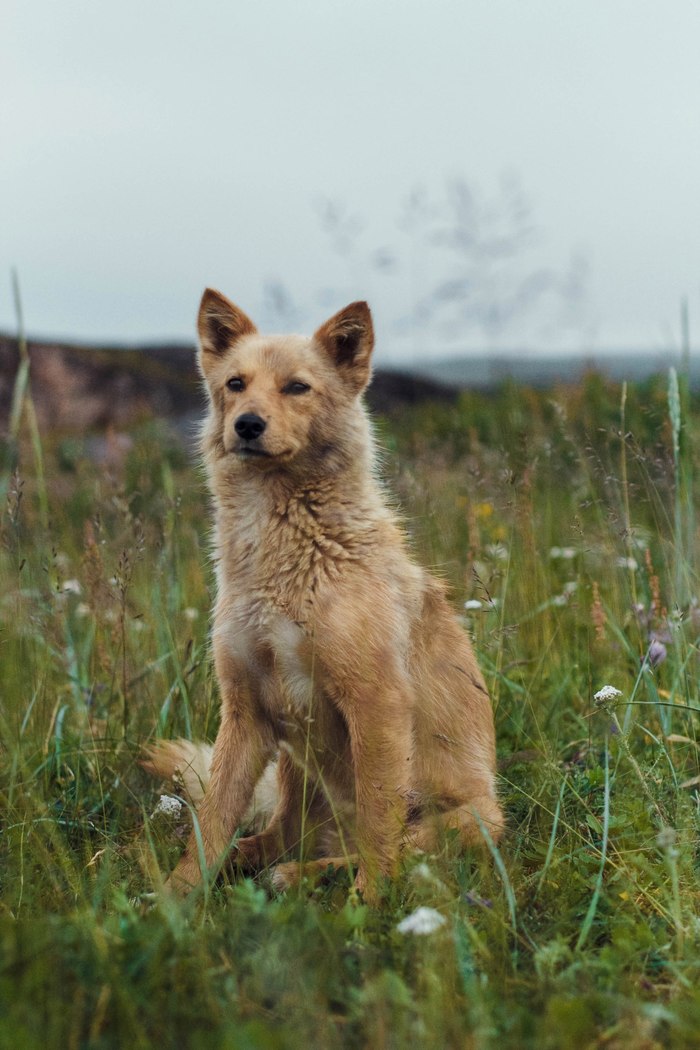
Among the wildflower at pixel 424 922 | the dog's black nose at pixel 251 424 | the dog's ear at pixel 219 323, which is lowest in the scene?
the wildflower at pixel 424 922

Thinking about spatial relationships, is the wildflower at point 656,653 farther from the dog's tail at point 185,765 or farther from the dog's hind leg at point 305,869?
the dog's tail at point 185,765

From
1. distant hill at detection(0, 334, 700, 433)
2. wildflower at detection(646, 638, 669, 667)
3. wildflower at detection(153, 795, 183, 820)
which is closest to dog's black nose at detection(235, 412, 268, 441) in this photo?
wildflower at detection(153, 795, 183, 820)

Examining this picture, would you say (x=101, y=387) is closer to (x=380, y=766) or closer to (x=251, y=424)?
(x=251, y=424)

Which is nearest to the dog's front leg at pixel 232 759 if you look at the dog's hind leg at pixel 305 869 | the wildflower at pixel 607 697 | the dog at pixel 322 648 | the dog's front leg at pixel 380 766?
the dog at pixel 322 648

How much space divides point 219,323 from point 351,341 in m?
0.48

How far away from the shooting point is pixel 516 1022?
6.15 feet

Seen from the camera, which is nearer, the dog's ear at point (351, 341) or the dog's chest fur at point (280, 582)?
the dog's chest fur at point (280, 582)

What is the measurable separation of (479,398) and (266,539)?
9261 millimetres

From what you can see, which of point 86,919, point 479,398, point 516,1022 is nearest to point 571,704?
point 516,1022

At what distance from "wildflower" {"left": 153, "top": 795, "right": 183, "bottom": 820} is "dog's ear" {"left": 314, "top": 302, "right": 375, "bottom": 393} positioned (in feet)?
4.78

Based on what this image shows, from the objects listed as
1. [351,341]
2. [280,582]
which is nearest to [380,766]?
[280,582]

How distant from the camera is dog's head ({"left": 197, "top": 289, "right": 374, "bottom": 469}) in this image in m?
3.00

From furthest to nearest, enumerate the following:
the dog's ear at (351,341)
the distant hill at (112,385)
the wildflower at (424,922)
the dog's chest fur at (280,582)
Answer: the distant hill at (112,385) → the dog's ear at (351,341) → the dog's chest fur at (280,582) → the wildflower at (424,922)

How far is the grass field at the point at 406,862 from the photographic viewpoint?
178cm
